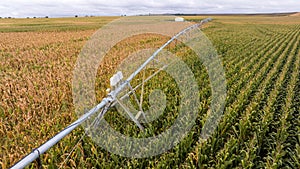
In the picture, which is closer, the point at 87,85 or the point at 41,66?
the point at 87,85

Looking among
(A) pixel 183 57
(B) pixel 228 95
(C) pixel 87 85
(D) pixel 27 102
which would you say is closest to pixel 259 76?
(B) pixel 228 95

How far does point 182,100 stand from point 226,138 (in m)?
1.53

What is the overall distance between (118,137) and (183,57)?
6911 mm

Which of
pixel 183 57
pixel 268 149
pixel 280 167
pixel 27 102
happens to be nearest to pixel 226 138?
pixel 268 149

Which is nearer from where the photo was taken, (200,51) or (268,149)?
(268,149)

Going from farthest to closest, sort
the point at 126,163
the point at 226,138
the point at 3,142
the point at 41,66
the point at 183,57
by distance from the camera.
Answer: the point at 183,57
the point at 41,66
the point at 226,138
the point at 3,142
the point at 126,163

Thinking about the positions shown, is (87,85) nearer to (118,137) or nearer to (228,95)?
(118,137)

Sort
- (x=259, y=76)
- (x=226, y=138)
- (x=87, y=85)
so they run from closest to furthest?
(x=226, y=138)
(x=87, y=85)
(x=259, y=76)

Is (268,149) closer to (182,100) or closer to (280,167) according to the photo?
(280,167)

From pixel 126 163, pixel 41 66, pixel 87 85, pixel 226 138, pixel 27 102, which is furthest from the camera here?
pixel 41 66

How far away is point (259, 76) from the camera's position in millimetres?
7867

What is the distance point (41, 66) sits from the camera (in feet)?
28.9

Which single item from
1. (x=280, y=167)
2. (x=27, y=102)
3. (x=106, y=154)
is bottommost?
(x=280, y=167)

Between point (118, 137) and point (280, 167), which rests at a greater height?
point (118, 137)
